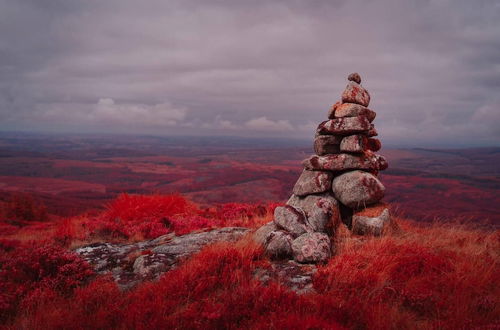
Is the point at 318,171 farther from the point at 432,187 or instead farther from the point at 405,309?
the point at 432,187

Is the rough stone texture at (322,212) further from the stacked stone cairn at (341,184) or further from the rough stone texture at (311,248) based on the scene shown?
the rough stone texture at (311,248)

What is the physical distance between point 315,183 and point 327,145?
1939mm

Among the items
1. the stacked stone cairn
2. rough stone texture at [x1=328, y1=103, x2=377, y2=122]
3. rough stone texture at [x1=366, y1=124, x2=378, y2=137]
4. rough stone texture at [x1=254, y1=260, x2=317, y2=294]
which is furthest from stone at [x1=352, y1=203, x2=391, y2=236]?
rough stone texture at [x1=328, y1=103, x2=377, y2=122]

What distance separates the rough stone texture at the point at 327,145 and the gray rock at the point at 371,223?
3049 millimetres

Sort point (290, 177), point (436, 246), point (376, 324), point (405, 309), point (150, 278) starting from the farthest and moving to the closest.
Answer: point (290, 177)
point (436, 246)
point (150, 278)
point (405, 309)
point (376, 324)

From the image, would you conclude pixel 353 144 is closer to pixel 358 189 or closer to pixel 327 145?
pixel 327 145

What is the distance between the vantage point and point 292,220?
34.6 ft

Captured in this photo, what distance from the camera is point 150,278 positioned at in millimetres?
7852

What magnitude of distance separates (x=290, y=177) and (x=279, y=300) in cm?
17354

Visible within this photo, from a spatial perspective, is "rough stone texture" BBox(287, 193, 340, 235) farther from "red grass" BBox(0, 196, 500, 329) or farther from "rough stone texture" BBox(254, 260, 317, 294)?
"rough stone texture" BBox(254, 260, 317, 294)

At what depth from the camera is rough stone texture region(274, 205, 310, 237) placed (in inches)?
404

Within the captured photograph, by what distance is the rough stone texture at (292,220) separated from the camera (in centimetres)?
1027

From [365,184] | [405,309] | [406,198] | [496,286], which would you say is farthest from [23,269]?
[406,198]

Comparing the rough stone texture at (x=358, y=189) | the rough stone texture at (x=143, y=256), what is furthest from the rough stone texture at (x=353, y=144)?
the rough stone texture at (x=143, y=256)
